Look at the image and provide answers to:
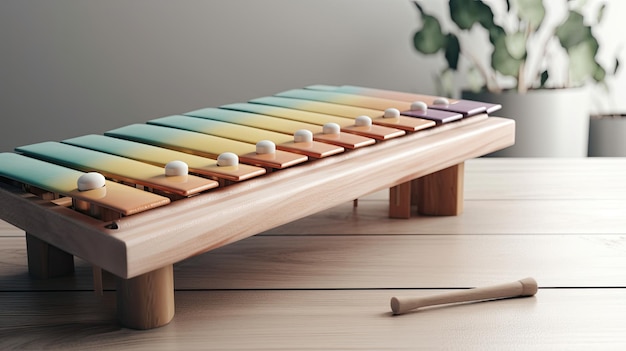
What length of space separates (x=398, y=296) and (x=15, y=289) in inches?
18.3

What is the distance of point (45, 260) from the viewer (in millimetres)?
1049

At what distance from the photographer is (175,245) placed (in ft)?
2.76

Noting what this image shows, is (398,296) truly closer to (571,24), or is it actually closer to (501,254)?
(501,254)

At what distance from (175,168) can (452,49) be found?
5.63 ft

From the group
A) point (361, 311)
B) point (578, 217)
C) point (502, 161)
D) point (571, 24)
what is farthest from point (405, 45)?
point (361, 311)

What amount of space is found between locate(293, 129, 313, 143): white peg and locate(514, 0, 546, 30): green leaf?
57.1 inches

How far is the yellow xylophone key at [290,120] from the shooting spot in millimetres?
1124

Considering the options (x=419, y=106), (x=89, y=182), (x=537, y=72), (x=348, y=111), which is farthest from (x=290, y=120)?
(x=537, y=72)

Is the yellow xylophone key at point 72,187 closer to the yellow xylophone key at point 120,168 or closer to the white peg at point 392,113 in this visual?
the yellow xylophone key at point 120,168

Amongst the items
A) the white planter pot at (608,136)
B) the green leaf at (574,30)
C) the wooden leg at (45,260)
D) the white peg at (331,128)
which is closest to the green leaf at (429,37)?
the green leaf at (574,30)

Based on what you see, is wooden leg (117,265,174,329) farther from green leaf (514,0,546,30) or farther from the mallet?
green leaf (514,0,546,30)

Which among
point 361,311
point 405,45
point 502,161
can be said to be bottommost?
point 361,311

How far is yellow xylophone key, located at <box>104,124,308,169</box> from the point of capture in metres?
1.01

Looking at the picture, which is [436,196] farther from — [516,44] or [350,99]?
[516,44]
